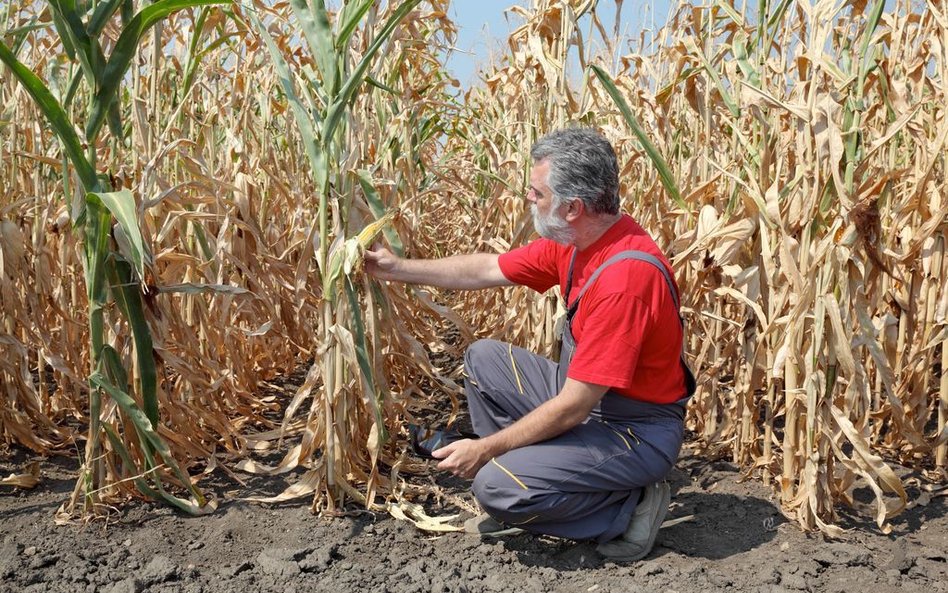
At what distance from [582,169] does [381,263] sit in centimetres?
62

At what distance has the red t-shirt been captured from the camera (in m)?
2.18

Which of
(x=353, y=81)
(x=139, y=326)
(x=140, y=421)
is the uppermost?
(x=353, y=81)

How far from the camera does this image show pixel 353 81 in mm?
2172

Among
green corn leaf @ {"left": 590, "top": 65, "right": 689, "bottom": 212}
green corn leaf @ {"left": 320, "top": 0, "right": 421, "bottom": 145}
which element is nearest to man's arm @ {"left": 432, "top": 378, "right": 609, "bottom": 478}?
green corn leaf @ {"left": 590, "top": 65, "right": 689, "bottom": 212}

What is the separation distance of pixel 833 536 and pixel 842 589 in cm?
24

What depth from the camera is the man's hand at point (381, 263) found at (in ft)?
7.93

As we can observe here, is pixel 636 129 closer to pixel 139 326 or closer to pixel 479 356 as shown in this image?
pixel 479 356

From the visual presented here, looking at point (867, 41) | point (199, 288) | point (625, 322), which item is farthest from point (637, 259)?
point (199, 288)

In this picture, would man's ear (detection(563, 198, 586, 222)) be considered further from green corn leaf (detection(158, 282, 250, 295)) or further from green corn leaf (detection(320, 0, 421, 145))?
green corn leaf (detection(158, 282, 250, 295))

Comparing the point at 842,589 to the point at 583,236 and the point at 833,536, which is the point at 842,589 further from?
the point at 583,236

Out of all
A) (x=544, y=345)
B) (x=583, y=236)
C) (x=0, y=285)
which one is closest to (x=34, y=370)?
(x=0, y=285)

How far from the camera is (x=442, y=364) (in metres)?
4.26

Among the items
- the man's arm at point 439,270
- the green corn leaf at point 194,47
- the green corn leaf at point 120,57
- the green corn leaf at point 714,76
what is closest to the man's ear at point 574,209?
the man's arm at point 439,270

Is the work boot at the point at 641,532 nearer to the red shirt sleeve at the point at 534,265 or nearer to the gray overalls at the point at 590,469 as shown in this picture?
the gray overalls at the point at 590,469
